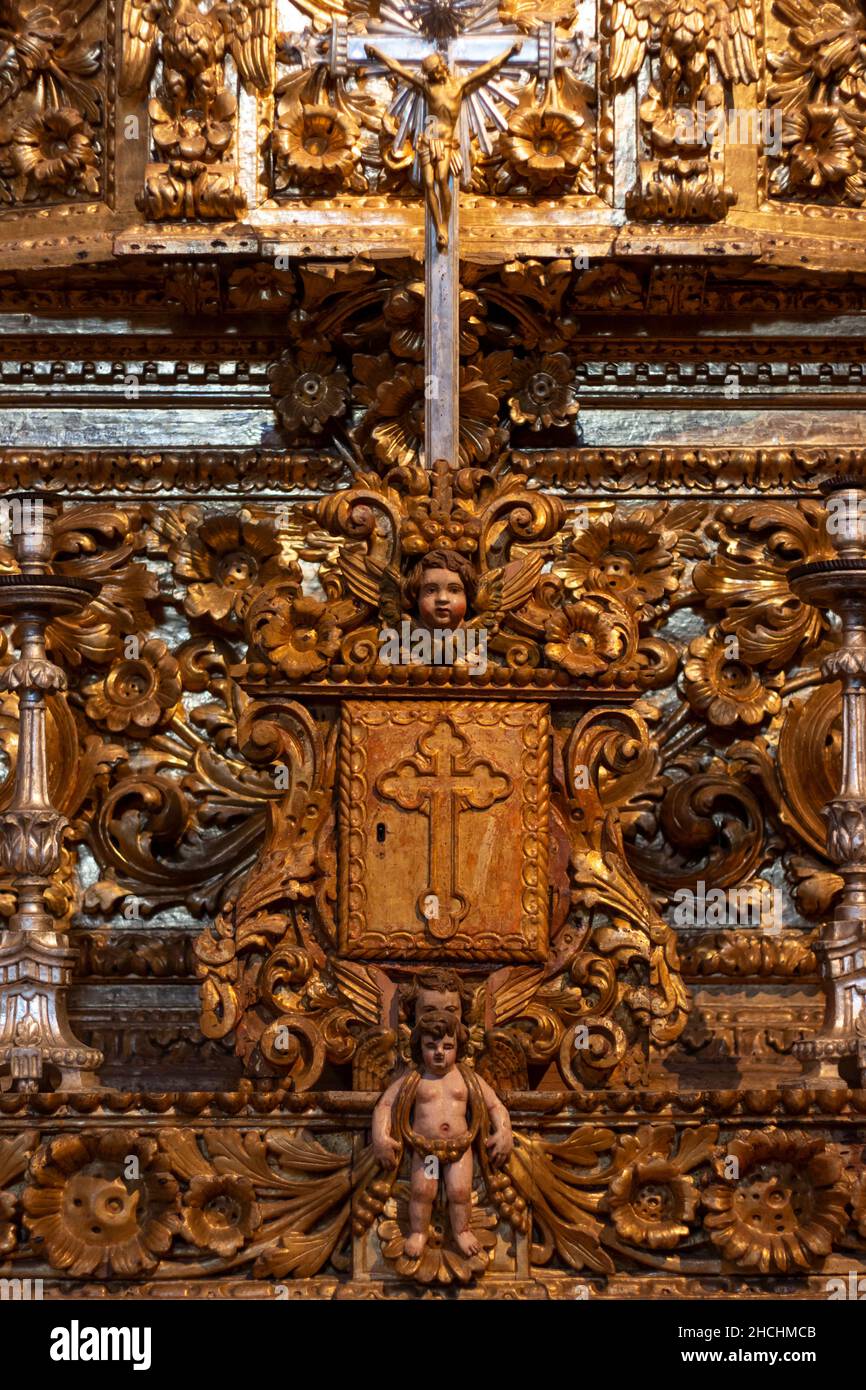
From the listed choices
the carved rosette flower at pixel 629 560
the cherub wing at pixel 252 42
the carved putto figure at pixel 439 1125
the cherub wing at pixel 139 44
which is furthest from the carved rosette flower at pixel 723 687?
the cherub wing at pixel 139 44

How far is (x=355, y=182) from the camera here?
8.52 meters

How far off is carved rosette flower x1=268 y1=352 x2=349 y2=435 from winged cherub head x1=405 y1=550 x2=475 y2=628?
1108mm

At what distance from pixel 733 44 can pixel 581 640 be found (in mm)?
2111

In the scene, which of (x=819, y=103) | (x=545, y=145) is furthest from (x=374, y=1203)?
(x=819, y=103)

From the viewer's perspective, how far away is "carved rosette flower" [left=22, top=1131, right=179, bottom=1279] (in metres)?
6.74

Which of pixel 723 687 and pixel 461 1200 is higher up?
pixel 723 687

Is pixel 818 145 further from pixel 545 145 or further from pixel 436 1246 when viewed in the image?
pixel 436 1246

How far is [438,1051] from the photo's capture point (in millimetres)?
6766

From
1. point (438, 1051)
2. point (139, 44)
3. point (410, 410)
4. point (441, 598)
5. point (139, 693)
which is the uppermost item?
point (139, 44)

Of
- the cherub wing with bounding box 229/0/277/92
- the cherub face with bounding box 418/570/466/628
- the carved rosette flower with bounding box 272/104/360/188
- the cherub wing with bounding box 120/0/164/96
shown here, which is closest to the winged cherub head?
the cherub face with bounding box 418/570/466/628

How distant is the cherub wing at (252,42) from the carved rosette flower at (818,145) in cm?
162

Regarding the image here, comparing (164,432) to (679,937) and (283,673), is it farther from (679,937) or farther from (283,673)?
(679,937)

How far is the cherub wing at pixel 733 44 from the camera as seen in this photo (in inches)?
336

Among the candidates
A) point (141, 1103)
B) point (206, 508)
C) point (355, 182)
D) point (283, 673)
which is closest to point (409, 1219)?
point (141, 1103)
